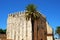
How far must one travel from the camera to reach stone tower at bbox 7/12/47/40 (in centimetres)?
2608

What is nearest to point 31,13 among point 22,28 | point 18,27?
point 22,28

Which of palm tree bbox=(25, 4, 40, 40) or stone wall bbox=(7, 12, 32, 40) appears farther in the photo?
palm tree bbox=(25, 4, 40, 40)

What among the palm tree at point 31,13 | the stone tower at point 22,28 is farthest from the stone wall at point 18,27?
the palm tree at point 31,13

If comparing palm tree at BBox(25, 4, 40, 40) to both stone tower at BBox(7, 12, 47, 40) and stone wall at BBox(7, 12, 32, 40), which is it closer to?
stone tower at BBox(7, 12, 47, 40)

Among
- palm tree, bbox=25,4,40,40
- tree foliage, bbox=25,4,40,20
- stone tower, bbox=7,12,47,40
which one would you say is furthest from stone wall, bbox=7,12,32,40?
tree foliage, bbox=25,4,40,20

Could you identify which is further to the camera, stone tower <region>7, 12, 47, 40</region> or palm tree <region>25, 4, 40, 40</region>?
palm tree <region>25, 4, 40, 40</region>

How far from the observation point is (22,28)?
26594mm

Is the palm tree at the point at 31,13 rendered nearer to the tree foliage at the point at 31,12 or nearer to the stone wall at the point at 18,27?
the tree foliage at the point at 31,12

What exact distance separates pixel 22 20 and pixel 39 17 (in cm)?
340

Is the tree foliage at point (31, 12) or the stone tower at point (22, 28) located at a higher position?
the tree foliage at point (31, 12)

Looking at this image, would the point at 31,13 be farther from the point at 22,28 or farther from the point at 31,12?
the point at 22,28

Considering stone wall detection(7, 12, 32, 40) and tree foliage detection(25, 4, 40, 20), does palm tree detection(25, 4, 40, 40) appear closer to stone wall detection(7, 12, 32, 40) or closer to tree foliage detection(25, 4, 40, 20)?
tree foliage detection(25, 4, 40, 20)

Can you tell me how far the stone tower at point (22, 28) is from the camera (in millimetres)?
26078

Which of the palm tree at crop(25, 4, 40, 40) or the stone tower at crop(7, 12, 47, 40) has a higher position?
the palm tree at crop(25, 4, 40, 40)
